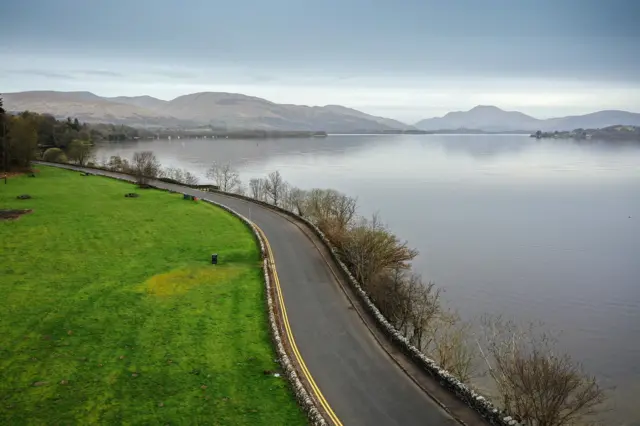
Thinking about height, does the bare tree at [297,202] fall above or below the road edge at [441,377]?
above

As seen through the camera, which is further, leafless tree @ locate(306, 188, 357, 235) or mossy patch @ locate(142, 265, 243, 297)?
leafless tree @ locate(306, 188, 357, 235)

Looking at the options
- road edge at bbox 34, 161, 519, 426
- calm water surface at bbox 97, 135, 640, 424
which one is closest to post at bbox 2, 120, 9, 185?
calm water surface at bbox 97, 135, 640, 424

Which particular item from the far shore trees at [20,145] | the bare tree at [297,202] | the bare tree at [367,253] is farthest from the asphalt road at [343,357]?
the far shore trees at [20,145]

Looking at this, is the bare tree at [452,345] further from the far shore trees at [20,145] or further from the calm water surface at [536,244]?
the far shore trees at [20,145]

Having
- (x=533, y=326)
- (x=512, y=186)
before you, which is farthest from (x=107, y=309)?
(x=512, y=186)

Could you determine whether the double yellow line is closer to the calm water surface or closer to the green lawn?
the green lawn

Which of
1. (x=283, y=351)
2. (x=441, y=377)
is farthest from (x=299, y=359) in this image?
(x=441, y=377)
